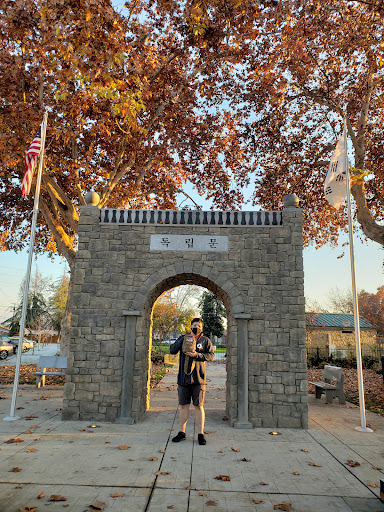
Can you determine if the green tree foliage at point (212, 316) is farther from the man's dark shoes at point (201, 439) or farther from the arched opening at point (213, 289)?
the man's dark shoes at point (201, 439)

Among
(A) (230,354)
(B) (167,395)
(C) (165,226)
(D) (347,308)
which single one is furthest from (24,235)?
(D) (347,308)

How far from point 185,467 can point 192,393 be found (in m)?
1.35

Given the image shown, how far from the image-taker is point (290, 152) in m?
13.6

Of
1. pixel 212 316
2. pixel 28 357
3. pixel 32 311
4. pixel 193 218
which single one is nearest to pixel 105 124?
pixel 193 218

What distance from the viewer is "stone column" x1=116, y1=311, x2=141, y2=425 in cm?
708

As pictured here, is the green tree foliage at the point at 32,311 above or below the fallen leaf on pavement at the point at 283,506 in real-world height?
above

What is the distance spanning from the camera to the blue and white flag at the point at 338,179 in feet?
25.6

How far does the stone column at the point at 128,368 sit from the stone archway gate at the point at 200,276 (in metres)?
0.02

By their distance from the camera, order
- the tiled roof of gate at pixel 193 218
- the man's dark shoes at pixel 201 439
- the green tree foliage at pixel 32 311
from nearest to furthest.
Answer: the man's dark shoes at pixel 201 439, the tiled roof of gate at pixel 193 218, the green tree foliage at pixel 32 311

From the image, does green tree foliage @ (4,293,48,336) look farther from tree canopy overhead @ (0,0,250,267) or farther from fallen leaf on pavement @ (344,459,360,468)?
fallen leaf on pavement @ (344,459,360,468)

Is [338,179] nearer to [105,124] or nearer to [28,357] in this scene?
[105,124]

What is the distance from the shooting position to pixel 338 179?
7.88m

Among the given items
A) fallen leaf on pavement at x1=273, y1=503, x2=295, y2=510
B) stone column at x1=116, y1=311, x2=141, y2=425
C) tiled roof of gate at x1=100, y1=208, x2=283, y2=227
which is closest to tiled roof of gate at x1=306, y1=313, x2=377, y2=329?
tiled roof of gate at x1=100, y1=208, x2=283, y2=227

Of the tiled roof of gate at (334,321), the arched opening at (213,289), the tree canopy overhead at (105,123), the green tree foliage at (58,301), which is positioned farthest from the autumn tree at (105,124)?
the green tree foliage at (58,301)
